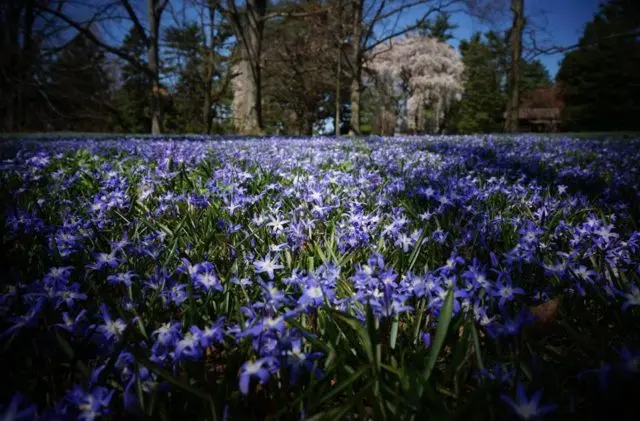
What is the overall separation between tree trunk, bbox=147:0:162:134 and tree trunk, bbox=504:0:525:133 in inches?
736

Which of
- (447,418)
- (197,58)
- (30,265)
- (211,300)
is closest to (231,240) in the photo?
(211,300)

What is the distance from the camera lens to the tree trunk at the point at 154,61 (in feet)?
60.2

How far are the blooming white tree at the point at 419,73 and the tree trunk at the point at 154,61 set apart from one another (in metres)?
31.2

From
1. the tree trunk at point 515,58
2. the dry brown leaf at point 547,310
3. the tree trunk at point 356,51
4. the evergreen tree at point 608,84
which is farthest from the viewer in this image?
the evergreen tree at point 608,84

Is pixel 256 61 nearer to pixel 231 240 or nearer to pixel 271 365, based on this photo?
pixel 231 240

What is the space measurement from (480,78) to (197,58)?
48152 mm

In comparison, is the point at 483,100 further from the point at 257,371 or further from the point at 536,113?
the point at 257,371

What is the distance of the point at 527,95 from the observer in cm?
6481

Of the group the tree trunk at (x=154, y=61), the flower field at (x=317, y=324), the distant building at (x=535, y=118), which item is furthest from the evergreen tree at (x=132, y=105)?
the distant building at (x=535, y=118)

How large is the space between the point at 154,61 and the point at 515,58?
62.8ft

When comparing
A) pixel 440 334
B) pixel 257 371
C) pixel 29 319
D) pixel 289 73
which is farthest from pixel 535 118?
pixel 29 319

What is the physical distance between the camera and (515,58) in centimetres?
2059

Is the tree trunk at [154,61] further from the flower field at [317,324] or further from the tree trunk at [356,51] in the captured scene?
the flower field at [317,324]

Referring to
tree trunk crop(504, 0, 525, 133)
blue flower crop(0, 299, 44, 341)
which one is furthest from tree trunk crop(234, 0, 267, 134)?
blue flower crop(0, 299, 44, 341)
